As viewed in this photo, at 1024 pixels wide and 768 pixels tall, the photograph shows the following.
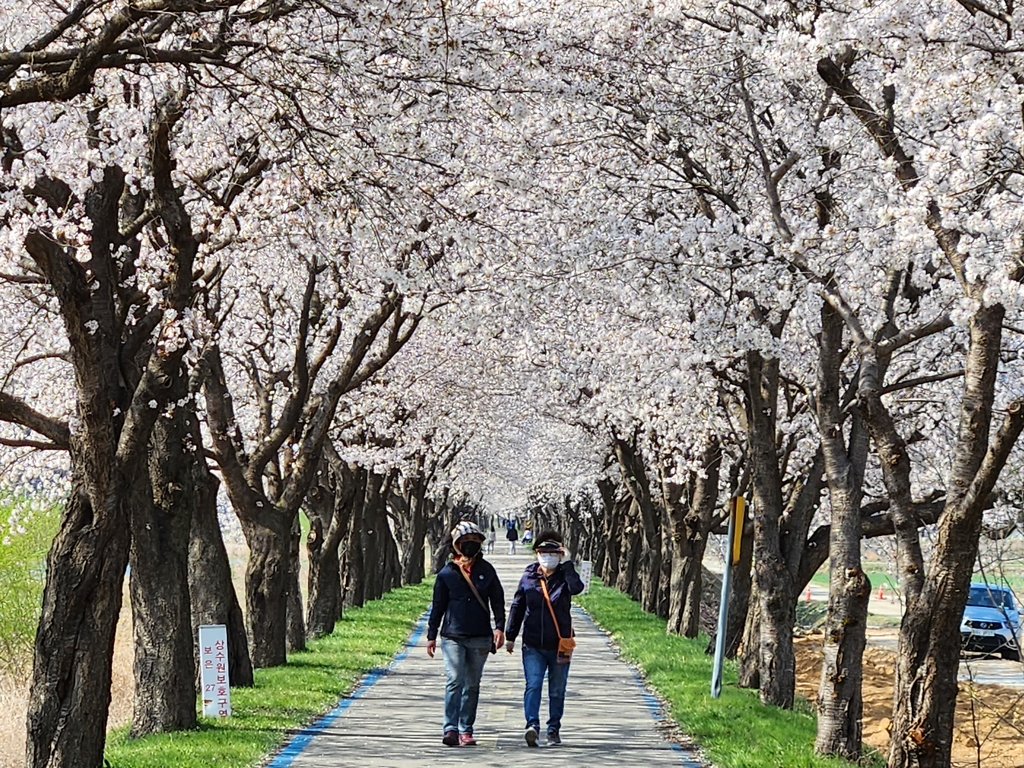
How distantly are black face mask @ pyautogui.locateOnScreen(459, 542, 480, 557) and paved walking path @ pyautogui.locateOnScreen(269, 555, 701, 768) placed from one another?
173 centimetres

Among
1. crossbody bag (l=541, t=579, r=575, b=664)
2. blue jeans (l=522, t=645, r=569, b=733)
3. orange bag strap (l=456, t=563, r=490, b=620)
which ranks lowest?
blue jeans (l=522, t=645, r=569, b=733)

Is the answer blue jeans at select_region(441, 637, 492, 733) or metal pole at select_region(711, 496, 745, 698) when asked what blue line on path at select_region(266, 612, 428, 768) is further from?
metal pole at select_region(711, 496, 745, 698)

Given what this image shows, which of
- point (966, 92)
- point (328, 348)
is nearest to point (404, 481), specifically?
point (328, 348)

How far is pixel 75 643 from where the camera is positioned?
10.4m

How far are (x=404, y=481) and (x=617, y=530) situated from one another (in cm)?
885

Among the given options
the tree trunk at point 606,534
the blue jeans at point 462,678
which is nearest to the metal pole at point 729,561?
the blue jeans at point 462,678

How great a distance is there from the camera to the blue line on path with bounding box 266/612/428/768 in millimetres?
11836

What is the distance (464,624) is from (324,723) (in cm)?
252

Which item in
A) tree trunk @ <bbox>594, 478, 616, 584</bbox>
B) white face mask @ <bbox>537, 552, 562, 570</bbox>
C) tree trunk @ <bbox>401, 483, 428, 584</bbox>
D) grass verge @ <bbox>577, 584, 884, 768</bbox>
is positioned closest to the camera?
grass verge @ <bbox>577, 584, 884, 768</bbox>

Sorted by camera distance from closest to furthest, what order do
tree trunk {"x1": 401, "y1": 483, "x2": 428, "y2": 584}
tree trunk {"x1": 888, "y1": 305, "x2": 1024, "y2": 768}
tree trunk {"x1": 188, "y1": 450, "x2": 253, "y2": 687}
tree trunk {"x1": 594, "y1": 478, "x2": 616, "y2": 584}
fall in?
tree trunk {"x1": 888, "y1": 305, "x2": 1024, "y2": 768}, tree trunk {"x1": 188, "y1": 450, "x2": 253, "y2": 687}, tree trunk {"x1": 401, "y1": 483, "x2": 428, "y2": 584}, tree trunk {"x1": 594, "y1": 478, "x2": 616, "y2": 584}

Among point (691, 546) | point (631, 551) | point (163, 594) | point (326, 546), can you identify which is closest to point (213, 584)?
point (163, 594)

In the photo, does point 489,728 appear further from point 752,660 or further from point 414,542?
point 414,542

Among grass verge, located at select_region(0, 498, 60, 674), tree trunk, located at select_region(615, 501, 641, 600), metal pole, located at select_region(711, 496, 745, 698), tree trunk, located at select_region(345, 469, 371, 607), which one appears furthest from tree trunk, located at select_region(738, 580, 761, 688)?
tree trunk, located at select_region(615, 501, 641, 600)

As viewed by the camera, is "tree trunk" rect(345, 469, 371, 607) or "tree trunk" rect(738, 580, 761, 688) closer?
"tree trunk" rect(738, 580, 761, 688)
